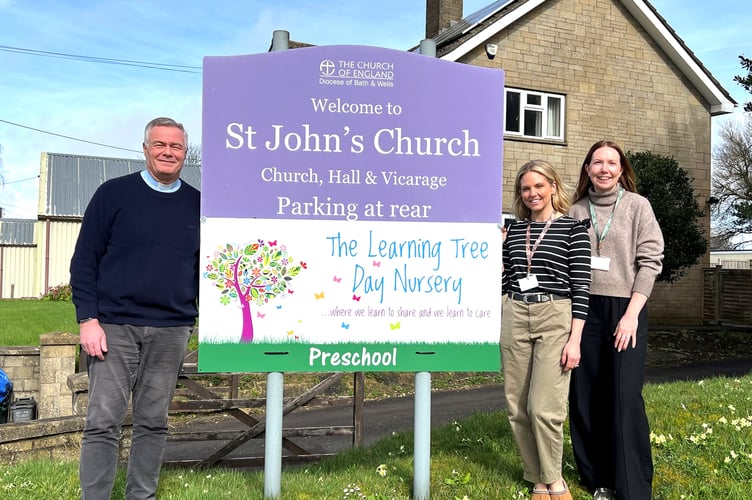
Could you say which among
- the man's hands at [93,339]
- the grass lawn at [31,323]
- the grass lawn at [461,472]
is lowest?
the grass lawn at [31,323]

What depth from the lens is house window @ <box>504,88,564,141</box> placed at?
1652cm

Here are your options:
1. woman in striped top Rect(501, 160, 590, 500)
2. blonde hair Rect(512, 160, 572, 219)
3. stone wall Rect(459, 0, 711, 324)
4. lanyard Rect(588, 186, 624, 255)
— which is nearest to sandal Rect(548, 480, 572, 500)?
woman in striped top Rect(501, 160, 590, 500)

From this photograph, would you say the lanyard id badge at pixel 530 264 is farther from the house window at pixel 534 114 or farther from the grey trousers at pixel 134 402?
the house window at pixel 534 114

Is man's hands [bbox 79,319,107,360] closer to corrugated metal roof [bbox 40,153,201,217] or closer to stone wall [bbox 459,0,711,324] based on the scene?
stone wall [bbox 459,0,711,324]

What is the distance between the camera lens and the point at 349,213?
3623mm

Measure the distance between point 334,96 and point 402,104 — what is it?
0.37 metres

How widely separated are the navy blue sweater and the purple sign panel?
29 cm

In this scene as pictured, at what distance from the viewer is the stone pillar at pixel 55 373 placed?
8.34 m

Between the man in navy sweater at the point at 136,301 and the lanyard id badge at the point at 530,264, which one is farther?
the lanyard id badge at the point at 530,264

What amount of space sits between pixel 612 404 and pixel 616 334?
401 millimetres

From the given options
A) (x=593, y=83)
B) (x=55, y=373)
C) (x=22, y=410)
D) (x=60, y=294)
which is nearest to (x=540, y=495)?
(x=22, y=410)

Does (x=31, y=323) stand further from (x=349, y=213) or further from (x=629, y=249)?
(x=629, y=249)

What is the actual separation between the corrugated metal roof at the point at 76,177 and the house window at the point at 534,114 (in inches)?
585

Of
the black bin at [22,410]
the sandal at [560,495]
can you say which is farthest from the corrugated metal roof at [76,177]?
the sandal at [560,495]
